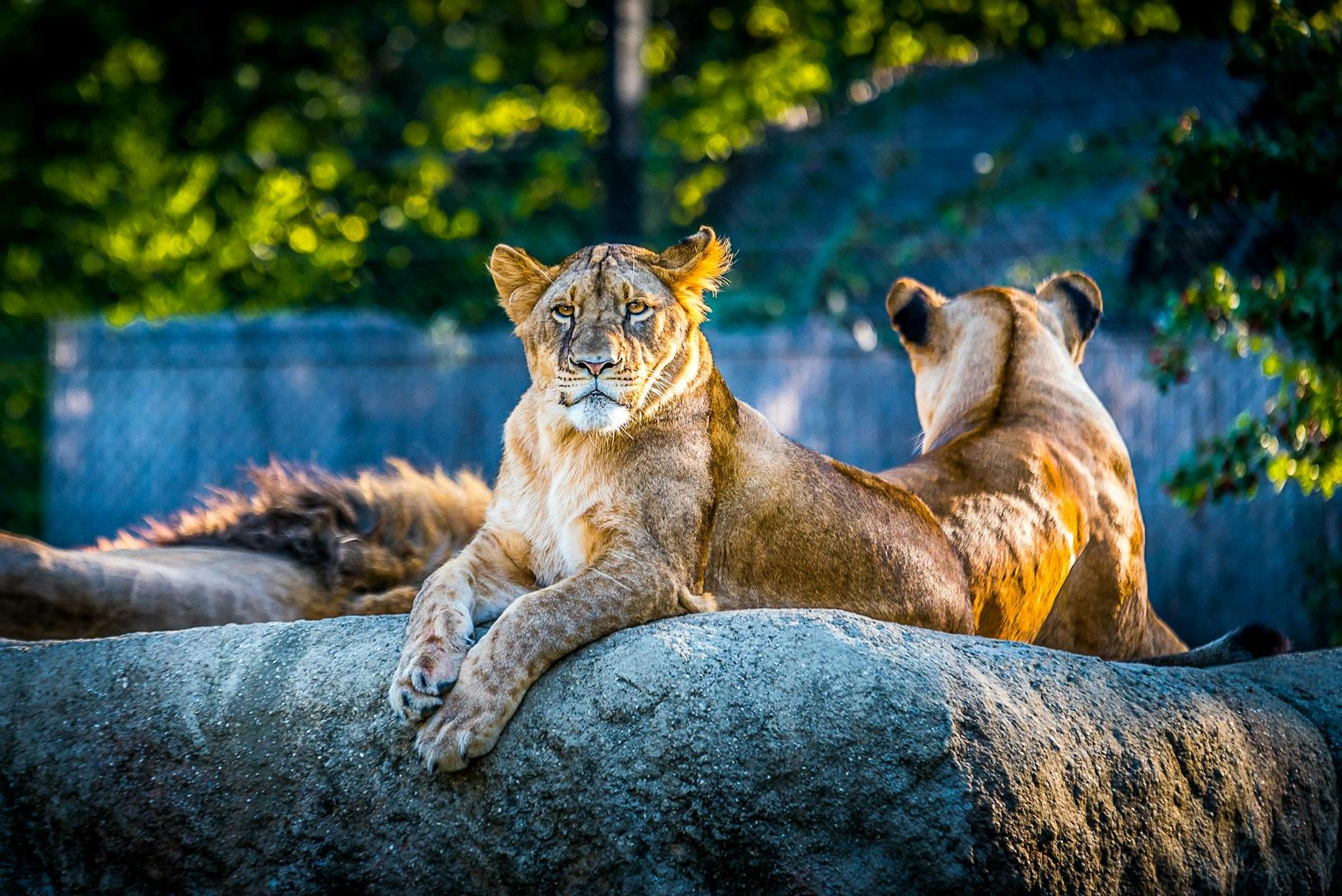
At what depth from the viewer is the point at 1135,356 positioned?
8.21 m

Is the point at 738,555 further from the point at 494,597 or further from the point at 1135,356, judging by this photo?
Result: the point at 1135,356

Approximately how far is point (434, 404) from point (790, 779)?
645 centimetres

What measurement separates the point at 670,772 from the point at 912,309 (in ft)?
7.61

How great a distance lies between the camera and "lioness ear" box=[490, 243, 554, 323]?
3516 mm

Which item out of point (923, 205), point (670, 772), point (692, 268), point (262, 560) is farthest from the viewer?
point (923, 205)

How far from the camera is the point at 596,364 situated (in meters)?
3.21

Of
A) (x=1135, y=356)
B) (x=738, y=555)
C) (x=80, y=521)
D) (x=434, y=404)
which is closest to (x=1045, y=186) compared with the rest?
(x=1135, y=356)

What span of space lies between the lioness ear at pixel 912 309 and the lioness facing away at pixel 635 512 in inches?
46.7

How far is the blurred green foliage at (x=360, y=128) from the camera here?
11094 mm

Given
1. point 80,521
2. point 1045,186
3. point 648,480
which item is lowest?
point 80,521

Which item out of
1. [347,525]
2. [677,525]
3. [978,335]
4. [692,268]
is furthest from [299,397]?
[677,525]

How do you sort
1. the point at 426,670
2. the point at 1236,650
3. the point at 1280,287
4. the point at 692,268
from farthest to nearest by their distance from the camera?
the point at 1280,287, the point at 1236,650, the point at 692,268, the point at 426,670

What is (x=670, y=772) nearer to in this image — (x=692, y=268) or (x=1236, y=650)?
(x=692, y=268)

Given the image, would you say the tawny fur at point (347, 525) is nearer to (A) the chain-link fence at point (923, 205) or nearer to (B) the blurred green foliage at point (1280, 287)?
(B) the blurred green foliage at point (1280, 287)
